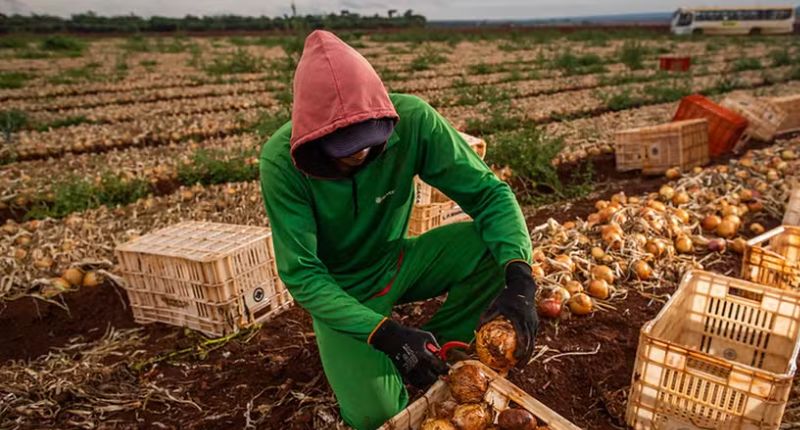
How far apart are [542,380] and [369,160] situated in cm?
141

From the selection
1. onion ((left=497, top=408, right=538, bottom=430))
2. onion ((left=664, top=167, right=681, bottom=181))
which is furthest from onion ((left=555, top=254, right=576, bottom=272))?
onion ((left=664, top=167, right=681, bottom=181))

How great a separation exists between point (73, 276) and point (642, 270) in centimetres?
405

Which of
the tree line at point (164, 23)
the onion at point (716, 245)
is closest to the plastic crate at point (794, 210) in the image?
the onion at point (716, 245)

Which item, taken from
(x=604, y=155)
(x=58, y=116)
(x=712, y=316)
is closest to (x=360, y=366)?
(x=712, y=316)

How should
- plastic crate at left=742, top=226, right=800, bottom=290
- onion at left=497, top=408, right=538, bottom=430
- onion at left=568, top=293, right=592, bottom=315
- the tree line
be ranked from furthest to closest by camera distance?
the tree line → onion at left=568, top=293, right=592, bottom=315 → plastic crate at left=742, top=226, right=800, bottom=290 → onion at left=497, top=408, right=538, bottom=430

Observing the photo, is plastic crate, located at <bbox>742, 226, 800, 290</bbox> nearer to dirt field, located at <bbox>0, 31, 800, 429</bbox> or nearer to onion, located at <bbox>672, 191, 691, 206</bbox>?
dirt field, located at <bbox>0, 31, 800, 429</bbox>

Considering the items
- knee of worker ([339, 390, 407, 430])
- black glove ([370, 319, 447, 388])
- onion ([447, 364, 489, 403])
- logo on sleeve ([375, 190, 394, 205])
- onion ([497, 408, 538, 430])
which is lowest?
knee of worker ([339, 390, 407, 430])

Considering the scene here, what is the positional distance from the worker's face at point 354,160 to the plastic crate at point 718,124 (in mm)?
6107

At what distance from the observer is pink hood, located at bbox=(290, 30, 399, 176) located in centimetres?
176

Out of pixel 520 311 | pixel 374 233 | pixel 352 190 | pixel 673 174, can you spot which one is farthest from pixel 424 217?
pixel 673 174

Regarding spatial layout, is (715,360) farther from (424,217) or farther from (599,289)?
(424,217)

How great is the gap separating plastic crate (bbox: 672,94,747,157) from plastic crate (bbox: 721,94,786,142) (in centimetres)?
57

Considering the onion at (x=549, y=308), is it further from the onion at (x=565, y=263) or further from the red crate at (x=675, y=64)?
the red crate at (x=675, y=64)

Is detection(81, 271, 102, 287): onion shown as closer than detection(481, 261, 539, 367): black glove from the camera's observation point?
No
